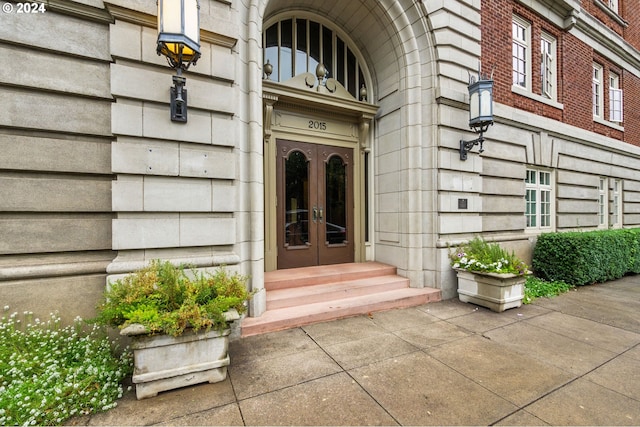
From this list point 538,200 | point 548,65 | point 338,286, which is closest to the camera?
point 338,286

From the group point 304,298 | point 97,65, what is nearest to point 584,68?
point 304,298

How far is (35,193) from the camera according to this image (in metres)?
3.39

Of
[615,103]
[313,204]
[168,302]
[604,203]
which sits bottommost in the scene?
[168,302]

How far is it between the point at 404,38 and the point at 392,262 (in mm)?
4900

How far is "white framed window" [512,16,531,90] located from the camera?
7.94m

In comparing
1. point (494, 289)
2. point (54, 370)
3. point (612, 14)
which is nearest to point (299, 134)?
point (494, 289)

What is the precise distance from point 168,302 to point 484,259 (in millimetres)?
5480

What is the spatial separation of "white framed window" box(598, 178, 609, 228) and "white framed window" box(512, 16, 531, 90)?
225 inches

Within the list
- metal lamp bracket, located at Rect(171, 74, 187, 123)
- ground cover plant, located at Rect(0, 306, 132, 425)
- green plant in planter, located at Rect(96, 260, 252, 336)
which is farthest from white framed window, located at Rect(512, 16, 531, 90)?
ground cover plant, located at Rect(0, 306, 132, 425)

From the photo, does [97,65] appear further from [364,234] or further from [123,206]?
[364,234]

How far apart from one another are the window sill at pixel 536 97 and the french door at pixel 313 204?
16.2ft

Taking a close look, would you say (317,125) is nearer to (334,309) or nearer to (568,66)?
(334,309)

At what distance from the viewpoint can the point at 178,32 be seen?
10.8 ft

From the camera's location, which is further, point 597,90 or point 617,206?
point 617,206
